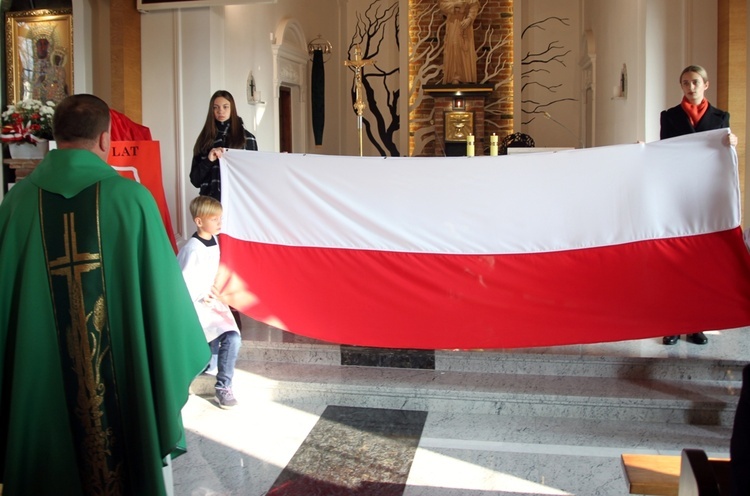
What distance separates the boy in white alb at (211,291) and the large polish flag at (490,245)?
11 centimetres

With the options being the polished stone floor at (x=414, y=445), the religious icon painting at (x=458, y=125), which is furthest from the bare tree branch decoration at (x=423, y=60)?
the polished stone floor at (x=414, y=445)

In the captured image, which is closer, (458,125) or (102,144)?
(102,144)

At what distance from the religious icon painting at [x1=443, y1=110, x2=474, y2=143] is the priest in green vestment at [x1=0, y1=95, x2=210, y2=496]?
31.7 feet

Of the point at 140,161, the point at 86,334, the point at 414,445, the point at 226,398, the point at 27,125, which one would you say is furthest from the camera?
the point at 27,125

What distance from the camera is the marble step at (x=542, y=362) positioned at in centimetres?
422

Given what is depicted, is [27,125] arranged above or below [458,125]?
below

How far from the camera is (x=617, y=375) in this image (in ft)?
14.2

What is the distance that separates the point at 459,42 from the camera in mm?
11750

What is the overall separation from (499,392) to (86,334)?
2.33m

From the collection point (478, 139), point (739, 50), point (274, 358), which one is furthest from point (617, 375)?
point (478, 139)

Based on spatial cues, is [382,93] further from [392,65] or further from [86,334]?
[86,334]

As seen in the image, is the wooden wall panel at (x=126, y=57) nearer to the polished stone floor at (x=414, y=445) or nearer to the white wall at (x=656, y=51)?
the polished stone floor at (x=414, y=445)

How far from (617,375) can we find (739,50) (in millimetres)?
3271

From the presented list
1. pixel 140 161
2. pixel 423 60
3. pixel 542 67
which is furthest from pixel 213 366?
pixel 542 67
